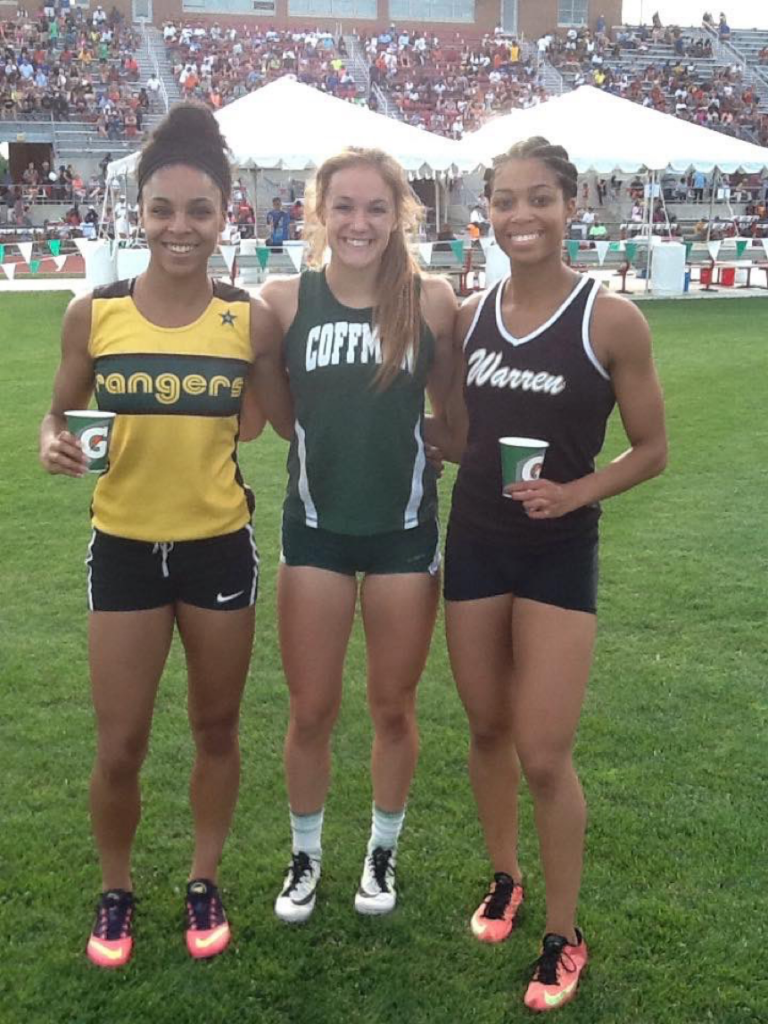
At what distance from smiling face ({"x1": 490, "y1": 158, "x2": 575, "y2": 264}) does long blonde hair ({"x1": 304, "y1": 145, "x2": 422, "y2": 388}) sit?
29cm

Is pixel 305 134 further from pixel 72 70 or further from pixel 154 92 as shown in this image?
pixel 72 70

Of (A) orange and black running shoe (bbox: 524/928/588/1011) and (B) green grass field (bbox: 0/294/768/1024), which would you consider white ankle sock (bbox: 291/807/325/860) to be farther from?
(A) orange and black running shoe (bbox: 524/928/588/1011)

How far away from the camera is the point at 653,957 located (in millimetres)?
2742

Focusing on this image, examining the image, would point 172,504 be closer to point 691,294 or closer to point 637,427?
point 637,427

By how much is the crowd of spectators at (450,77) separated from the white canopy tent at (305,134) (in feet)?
58.2

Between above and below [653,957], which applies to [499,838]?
above

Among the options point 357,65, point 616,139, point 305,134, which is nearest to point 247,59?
point 357,65

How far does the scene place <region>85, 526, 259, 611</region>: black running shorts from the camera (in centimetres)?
252

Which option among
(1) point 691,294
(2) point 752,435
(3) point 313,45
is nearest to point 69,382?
(2) point 752,435

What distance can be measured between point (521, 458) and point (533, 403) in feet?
0.65

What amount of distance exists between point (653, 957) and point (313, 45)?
40.3 meters

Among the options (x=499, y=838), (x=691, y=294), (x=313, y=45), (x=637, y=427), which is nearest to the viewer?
(x=637, y=427)

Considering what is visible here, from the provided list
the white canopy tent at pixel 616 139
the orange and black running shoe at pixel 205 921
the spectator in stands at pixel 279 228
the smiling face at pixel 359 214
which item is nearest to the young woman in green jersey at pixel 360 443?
the smiling face at pixel 359 214

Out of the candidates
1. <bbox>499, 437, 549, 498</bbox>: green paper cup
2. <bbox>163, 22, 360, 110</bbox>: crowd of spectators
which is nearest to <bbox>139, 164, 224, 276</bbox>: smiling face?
<bbox>499, 437, 549, 498</bbox>: green paper cup
